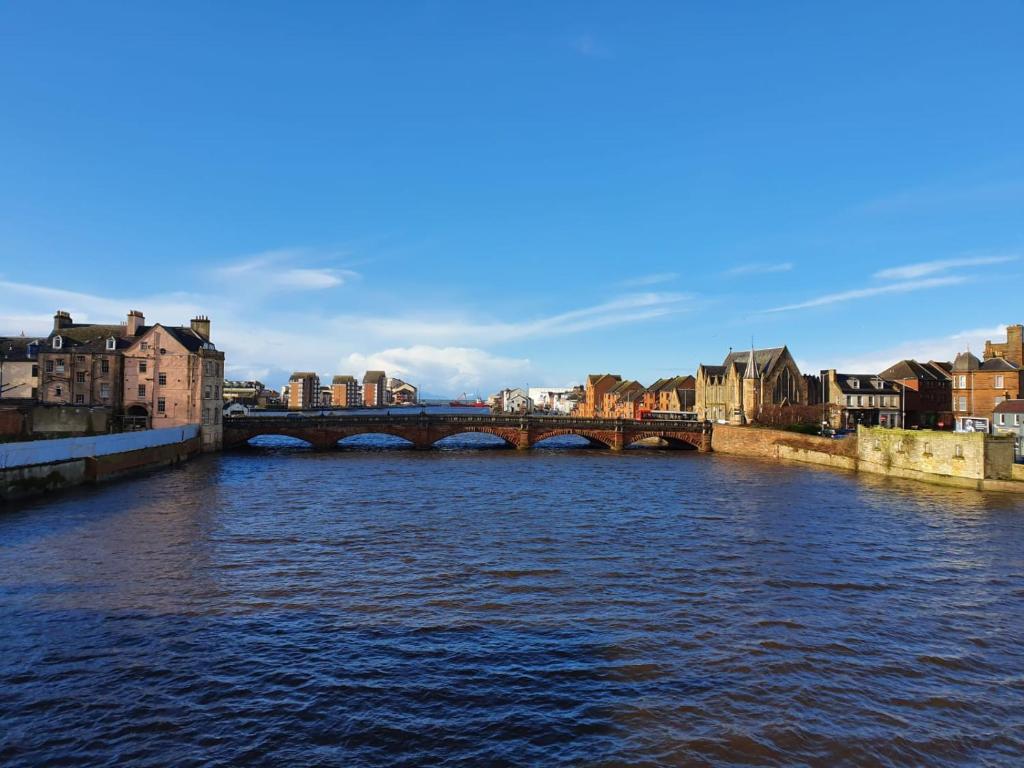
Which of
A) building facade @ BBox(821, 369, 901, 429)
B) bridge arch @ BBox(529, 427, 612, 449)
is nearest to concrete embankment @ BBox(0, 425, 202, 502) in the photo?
bridge arch @ BBox(529, 427, 612, 449)

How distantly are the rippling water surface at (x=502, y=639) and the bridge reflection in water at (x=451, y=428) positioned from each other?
45.0m

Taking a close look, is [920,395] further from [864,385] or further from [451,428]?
[451,428]

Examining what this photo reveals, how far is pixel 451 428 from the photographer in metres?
91.1

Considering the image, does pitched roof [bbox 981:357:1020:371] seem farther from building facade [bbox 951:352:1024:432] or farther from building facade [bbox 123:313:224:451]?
building facade [bbox 123:313:224:451]

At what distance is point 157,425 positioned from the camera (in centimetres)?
7456

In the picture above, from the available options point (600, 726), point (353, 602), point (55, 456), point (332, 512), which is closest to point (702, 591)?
point (600, 726)

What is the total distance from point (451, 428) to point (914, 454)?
190ft

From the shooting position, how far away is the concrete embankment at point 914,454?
176ft

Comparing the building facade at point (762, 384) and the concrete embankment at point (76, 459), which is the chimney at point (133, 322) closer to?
the concrete embankment at point (76, 459)

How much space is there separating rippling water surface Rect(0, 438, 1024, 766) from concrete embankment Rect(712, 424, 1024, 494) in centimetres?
1653

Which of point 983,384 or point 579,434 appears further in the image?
point 579,434

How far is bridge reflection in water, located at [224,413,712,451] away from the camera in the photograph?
8475 centimetres

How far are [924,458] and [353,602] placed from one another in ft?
195

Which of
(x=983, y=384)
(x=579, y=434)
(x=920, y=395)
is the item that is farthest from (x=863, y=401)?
(x=579, y=434)
